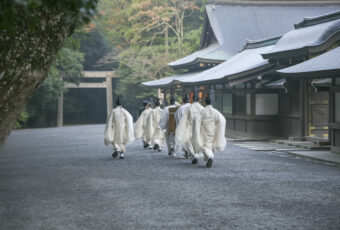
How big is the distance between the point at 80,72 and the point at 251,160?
26477 millimetres

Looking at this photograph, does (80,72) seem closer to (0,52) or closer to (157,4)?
(157,4)

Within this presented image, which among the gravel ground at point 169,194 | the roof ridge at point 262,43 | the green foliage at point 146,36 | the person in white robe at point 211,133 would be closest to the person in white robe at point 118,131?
the gravel ground at point 169,194

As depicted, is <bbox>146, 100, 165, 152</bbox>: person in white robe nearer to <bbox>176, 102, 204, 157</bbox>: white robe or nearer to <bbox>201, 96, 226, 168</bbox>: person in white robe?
<bbox>176, 102, 204, 157</bbox>: white robe

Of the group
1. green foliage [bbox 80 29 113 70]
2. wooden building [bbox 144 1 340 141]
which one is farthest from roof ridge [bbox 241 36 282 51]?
green foliage [bbox 80 29 113 70]

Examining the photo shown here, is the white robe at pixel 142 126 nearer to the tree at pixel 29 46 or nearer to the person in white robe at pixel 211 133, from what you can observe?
the person in white robe at pixel 211 133

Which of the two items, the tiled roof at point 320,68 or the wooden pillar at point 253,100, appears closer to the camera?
the tiled roof at point 320,68

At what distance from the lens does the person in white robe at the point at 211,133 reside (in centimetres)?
1077

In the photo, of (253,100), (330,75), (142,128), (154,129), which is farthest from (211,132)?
(253,100)

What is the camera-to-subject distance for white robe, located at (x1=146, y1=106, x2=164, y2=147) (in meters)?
15.6

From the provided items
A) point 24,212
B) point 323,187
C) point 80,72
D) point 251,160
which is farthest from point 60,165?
point 80,72

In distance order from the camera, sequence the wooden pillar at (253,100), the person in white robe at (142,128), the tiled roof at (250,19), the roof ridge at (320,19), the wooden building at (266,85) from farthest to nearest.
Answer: the tiled roof at (250,19), the wooden pillar at (253,100), the roof ridge at (320,19), the wooden building at (266,85), the person in white robe at (142,128)

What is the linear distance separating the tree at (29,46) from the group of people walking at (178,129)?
22.6 feet

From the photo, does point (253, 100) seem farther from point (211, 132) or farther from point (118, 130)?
point (211, 132)

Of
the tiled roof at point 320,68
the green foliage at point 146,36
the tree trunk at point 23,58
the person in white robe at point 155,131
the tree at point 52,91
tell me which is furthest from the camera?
the green foliage at point 146,36
